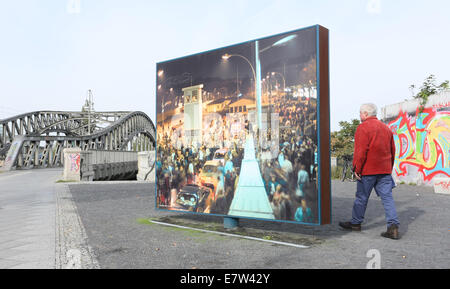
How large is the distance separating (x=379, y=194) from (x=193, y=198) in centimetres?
276

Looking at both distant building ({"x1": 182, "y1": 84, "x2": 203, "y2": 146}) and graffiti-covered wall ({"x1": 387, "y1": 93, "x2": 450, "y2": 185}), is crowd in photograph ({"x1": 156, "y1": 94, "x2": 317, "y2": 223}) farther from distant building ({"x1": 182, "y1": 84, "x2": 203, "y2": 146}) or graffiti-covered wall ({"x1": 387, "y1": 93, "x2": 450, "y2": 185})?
graffiti-covered wall ({"x1": 387, "y1": 93, "x2": 450, "y2": 185})

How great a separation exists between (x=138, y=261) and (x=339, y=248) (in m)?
2.27

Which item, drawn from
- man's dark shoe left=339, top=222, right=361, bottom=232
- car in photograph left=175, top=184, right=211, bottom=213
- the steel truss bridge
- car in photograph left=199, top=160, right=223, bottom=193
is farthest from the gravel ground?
the steel truss bridge

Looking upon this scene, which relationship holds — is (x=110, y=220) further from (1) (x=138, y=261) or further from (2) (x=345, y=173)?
(2) (x=345, y=173)

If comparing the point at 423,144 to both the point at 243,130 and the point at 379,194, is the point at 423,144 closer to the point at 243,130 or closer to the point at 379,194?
the point at 379,194

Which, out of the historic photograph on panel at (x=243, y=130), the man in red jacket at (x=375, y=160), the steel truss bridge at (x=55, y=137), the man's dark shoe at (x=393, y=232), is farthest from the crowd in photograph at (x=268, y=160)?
the steel truss bridge at (x=55, y=137)

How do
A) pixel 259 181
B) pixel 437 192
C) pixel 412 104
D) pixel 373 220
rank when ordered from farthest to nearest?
pixel 412 104 < pixel 437 192 < pixel 373 220 < pixel 259 181

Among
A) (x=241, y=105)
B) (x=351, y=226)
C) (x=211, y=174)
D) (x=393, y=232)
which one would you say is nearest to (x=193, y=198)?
(x=211, y=174)

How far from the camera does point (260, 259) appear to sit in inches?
148

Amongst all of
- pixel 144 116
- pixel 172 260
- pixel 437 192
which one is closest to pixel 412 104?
pixel 437 192

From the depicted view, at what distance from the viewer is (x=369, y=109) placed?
509cm

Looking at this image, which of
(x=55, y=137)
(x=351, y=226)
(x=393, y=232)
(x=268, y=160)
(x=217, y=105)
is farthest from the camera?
(x=55, y=137)

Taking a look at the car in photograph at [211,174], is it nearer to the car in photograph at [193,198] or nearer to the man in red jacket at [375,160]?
the car in photograph at [193,198]

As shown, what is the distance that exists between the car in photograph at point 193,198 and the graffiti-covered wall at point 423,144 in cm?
989
